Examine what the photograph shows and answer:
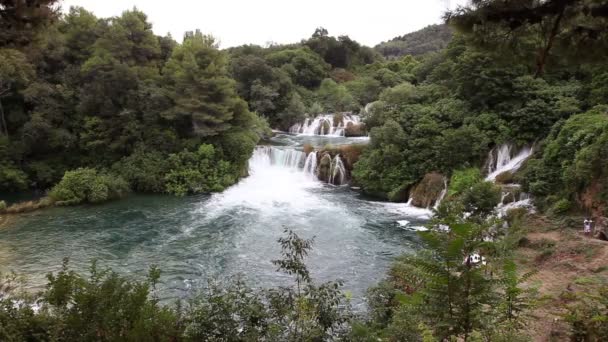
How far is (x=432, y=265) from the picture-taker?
162 inches

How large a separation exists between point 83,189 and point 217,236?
7.90 metres

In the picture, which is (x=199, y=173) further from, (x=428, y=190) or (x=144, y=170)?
(x=428, y=190)

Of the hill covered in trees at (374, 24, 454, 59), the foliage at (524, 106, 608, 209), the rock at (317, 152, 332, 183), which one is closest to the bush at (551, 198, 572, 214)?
the foliage at (524, 106, 608, 209)

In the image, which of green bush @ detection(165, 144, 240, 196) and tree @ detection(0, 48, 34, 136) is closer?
tree @ detection(0, 48, 34, 136)

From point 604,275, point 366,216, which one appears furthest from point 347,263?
point 604,275

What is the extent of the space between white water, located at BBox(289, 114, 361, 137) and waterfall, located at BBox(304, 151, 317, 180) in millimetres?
8948

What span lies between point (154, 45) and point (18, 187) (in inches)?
411

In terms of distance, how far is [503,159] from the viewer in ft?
54.9

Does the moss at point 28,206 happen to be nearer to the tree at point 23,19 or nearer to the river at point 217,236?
the river at point 217,236

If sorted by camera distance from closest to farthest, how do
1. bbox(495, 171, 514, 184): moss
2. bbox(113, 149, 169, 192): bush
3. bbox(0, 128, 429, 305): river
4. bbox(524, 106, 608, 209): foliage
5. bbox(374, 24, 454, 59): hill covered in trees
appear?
1. bbox(0, 128, 429, 305): river
2. bbox(524, 106, 608, 209): foliage
3. bbox(495, 171, 514, 184): moss
4. bbox(113, 149, 169, 192): bush
5. bbox(374, 24, 454, 59): hill covered in trees

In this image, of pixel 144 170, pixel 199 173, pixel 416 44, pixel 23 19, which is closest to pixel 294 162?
pixel 199 173

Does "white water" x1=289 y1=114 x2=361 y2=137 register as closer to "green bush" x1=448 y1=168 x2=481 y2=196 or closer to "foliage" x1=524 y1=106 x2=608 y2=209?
"green bush" x1=448 y1=168 x2=481 y2=196

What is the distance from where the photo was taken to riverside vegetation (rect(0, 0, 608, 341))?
182 inches

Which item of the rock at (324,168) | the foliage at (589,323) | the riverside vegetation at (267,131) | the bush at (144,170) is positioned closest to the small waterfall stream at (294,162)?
the rock at (324,168)
